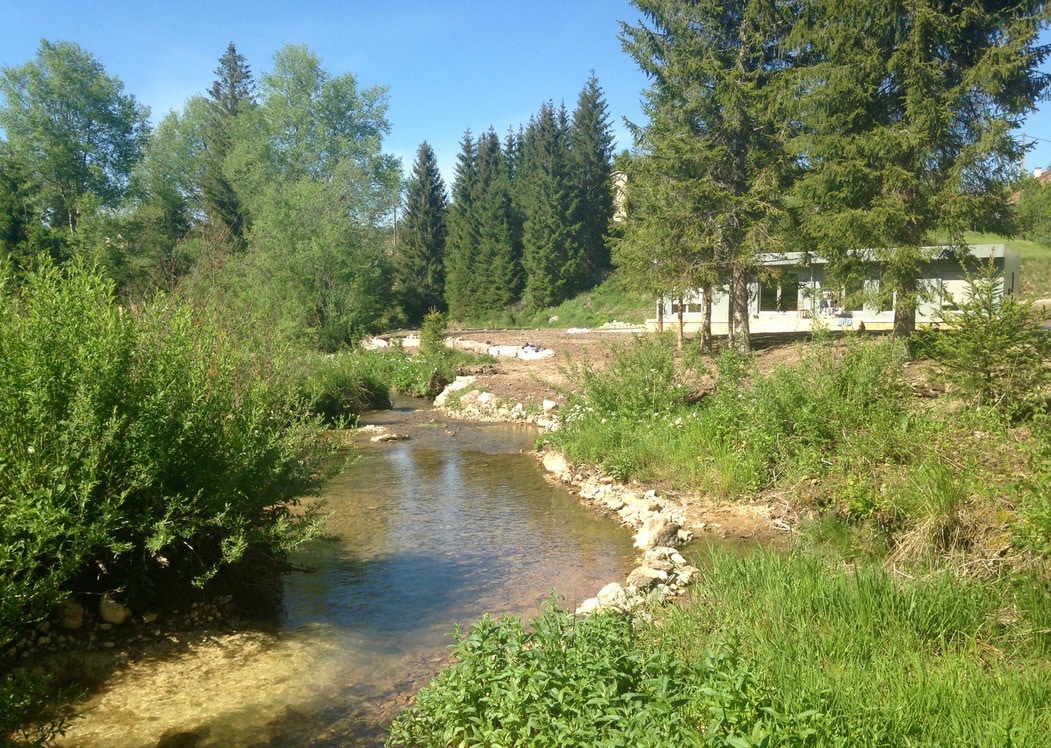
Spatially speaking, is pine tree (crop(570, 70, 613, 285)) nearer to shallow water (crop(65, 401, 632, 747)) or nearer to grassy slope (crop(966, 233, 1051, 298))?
grassy slope (crop(966, 233, 1051, 298))

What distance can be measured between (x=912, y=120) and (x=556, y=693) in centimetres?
1632

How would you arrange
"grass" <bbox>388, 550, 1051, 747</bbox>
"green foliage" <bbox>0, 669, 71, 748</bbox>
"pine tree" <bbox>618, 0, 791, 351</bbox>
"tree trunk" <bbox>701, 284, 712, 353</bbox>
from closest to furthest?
"grass" <bbox>388, 550, 1051, 747</bbox> < "green foliage" <bbox>0, 669, 71, 748</bbox> < "pine tree" <bbox>618, 0, 791, 351</bbox> < "tree trunk" <bbox>701, 284, 712, 353</bbox>

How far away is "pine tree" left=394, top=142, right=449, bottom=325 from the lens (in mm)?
56281

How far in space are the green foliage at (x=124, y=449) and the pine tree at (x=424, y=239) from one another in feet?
158

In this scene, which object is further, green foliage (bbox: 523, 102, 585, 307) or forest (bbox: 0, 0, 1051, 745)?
green foliage (bbox: 523, 102, 585, 307)

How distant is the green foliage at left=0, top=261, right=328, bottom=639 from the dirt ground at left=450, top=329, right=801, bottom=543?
16.4ft

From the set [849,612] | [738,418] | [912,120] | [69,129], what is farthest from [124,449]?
[69,129]

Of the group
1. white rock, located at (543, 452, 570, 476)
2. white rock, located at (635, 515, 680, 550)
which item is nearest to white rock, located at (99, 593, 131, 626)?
white rock, located at (635, 515, 680, 550)

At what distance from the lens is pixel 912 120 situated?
52.3ft

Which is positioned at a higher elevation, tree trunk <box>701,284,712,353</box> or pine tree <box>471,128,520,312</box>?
pine tree <box>471,128,520,312</box>

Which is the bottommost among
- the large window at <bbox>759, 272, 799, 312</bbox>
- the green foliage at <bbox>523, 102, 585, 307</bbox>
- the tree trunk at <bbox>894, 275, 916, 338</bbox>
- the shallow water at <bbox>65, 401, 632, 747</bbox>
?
the shallow water at <bbox>65, 401, 632, 747</bbox>

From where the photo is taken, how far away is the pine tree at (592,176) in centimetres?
5712

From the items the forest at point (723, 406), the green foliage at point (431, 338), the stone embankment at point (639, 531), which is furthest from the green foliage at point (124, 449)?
the green foliage at point (431, 338)

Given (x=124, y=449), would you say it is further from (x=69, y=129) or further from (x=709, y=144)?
(x=69, y=129)
